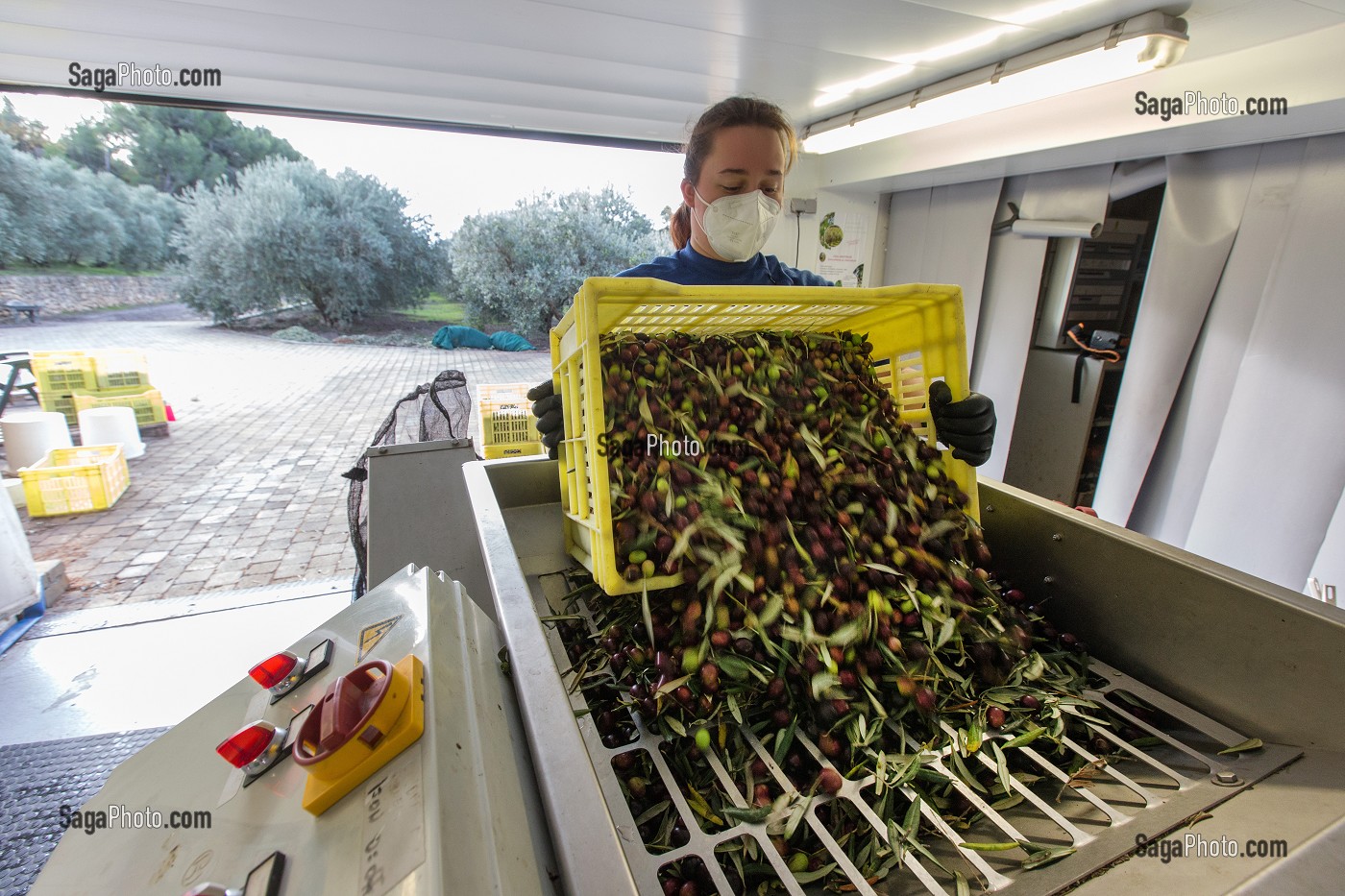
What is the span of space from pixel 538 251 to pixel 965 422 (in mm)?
4133

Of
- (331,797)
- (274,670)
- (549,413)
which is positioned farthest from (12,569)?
(331,797)

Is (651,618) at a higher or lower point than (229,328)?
lower

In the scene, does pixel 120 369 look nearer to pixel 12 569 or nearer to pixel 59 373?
pixel 59 373

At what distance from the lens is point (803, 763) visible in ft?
3.23

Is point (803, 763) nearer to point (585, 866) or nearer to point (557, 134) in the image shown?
point (585, 866)

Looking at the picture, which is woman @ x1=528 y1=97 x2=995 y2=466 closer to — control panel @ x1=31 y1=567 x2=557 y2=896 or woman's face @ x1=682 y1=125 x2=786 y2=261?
woman's face @ x1=682 y1=125 x2=786 y2=261

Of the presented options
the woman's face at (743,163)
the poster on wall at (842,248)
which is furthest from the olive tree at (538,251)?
the woman's face at (743,163)

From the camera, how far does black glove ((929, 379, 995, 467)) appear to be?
4.75 feet

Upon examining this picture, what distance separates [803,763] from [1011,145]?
3.72 meters

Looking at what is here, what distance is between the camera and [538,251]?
470 centimetres

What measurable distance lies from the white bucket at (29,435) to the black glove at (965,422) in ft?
19.2

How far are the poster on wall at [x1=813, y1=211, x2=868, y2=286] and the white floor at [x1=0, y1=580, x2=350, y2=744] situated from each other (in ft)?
15.3

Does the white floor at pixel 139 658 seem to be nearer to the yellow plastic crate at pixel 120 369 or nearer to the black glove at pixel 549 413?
the black glove at pixel 549 413

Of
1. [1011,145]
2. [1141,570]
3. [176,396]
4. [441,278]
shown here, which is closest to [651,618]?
[1141,570]
